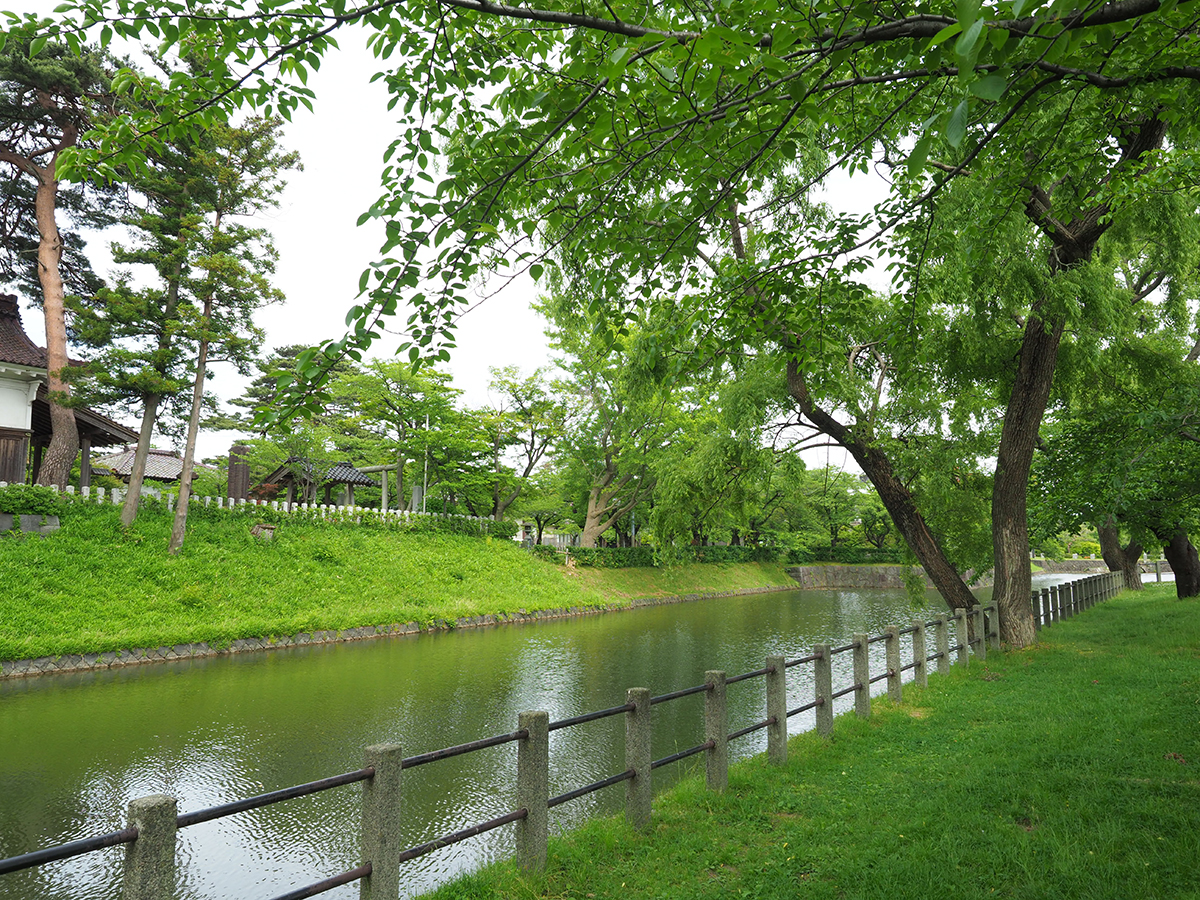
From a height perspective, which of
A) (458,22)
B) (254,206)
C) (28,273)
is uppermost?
(254,206)

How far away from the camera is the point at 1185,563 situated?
1866 centimetres

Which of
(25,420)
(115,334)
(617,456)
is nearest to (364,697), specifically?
(115,334)

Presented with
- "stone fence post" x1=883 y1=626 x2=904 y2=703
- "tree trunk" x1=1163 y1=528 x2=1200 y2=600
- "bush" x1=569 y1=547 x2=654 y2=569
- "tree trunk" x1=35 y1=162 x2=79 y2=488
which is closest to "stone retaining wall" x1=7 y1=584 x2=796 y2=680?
"bush" x1=569 y1=547 x2=654 y2=569

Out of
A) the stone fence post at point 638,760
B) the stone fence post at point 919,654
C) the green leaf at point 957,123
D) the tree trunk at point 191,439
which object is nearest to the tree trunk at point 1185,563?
the stone fence post at point 919,654

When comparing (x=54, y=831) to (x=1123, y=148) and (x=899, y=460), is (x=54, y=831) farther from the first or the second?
(x=1123, y=148)

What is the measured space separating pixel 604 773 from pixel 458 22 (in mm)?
7282

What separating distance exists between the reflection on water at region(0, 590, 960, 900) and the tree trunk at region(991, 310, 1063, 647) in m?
3.21

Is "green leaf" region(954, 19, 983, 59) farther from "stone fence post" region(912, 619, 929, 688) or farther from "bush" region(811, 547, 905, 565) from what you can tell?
"bush" region(811, 547, 905, 565)

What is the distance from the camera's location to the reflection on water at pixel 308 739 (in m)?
5.75

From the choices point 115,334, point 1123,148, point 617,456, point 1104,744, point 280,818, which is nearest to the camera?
point 1104,744

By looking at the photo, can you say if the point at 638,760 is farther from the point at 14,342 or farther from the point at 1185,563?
the point at 14,342

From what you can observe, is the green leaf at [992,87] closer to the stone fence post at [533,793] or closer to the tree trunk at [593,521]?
the stone fence post at [533,793]

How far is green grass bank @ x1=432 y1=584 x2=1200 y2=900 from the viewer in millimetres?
3803

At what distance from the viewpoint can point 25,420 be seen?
61.1ft
